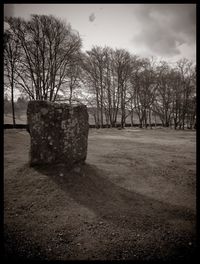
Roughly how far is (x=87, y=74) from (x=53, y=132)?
975 inches

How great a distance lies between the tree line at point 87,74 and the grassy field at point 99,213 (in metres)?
18.1

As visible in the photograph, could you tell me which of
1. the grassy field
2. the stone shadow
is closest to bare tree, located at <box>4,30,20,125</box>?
the grassy field

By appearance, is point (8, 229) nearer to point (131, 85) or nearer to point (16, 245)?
point (16, 245)

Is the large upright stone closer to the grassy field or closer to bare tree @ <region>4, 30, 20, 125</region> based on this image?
the grassy field

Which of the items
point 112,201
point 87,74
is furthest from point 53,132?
point 87,74

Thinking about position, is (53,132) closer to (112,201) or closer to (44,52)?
(112,201)

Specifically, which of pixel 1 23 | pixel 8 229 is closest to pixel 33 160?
pixel 8 229

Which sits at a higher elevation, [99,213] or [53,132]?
[53,132]

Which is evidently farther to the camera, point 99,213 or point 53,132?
point 53,132

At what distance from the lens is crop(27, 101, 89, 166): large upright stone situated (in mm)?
5777

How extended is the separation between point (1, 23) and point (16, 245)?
436cm

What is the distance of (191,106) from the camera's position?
112 feet

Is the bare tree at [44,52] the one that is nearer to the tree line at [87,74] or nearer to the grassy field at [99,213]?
the tree line at [87,74]

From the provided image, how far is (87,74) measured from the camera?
28.9m
